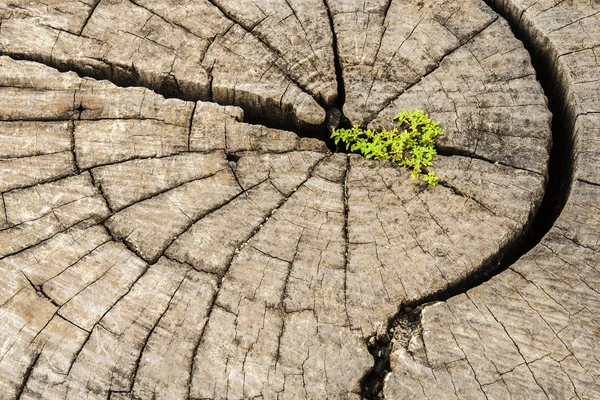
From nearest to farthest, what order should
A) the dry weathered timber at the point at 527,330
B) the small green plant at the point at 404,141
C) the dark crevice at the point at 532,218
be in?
the dry weathered timber at the point at 527,330, the dark crevice at the point at 532,218, the small green plant at the point at 404,141

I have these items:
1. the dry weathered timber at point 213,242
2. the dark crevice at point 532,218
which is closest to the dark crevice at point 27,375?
the dry weathered timber at point 213,242

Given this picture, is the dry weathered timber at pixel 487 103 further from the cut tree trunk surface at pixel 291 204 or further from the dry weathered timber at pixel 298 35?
the dry weathered timber at pixel 298 35

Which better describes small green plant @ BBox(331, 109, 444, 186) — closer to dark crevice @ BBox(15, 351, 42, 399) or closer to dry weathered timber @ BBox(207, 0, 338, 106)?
dry weathered timber @ BBox(207, 0, 338, 106)

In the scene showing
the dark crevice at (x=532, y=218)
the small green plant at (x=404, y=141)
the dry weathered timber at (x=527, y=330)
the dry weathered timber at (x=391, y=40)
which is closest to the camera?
the dry weathered timber at (x=527, y=330)

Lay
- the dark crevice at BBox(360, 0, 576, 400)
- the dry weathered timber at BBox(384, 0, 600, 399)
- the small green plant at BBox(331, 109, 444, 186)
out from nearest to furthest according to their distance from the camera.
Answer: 1. the dry weathered timber at BBox(384, 0, 600, 399)
2. the dark crevice at BBox(360, 0, 576, 400)
3. the small green plant at BBox(331, 109, 444, 186)

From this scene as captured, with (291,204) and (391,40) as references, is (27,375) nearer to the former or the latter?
(291,204)

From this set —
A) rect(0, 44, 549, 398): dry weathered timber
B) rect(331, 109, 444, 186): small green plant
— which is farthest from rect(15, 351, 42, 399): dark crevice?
rect(331, 109, 444, 186): small green plant

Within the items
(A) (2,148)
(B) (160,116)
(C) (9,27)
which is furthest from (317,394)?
(C) (9,27)
